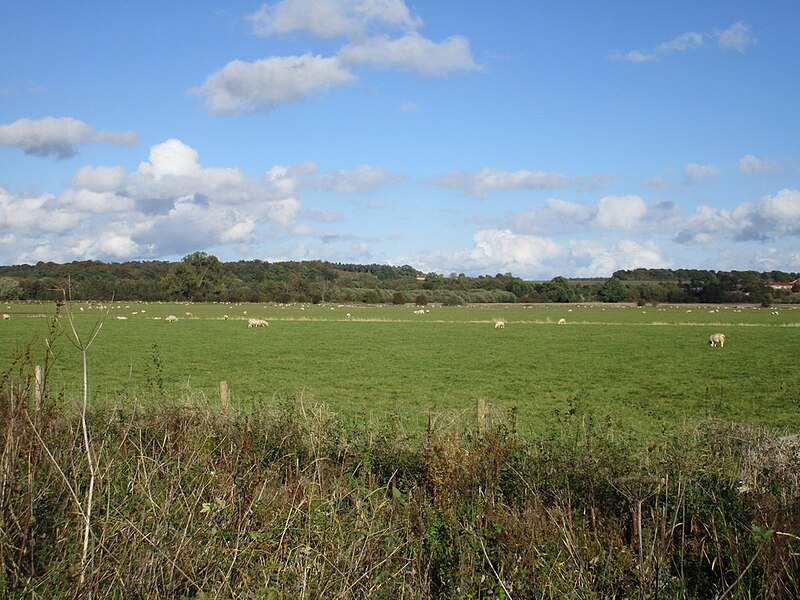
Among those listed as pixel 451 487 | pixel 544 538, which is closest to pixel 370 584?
pixel 544 538

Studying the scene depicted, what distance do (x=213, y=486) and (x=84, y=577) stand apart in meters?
2.26

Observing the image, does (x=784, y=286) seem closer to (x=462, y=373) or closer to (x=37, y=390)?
(x=462, y=373)

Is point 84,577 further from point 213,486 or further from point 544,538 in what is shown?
point 544,538

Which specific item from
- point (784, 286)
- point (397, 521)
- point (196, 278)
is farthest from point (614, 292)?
point (397, 521)

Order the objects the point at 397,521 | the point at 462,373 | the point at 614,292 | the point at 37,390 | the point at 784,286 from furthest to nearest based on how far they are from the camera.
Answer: the point at 784,286 < the point at 614,292 < the point at 462,373 < the point at 37,390 < the point at 397,521

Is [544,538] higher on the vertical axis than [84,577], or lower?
lower

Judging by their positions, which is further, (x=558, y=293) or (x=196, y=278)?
(x=558, y=293)

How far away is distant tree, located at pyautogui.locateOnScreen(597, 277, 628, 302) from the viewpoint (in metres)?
191

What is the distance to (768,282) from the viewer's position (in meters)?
199

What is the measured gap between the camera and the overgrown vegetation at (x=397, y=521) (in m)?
4.70

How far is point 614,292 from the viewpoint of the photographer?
630 ft

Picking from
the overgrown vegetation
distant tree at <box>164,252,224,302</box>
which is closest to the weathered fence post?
the overgrown vegetation

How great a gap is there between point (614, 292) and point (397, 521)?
19610cm

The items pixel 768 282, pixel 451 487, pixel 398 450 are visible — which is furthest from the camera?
pixel 768 282
